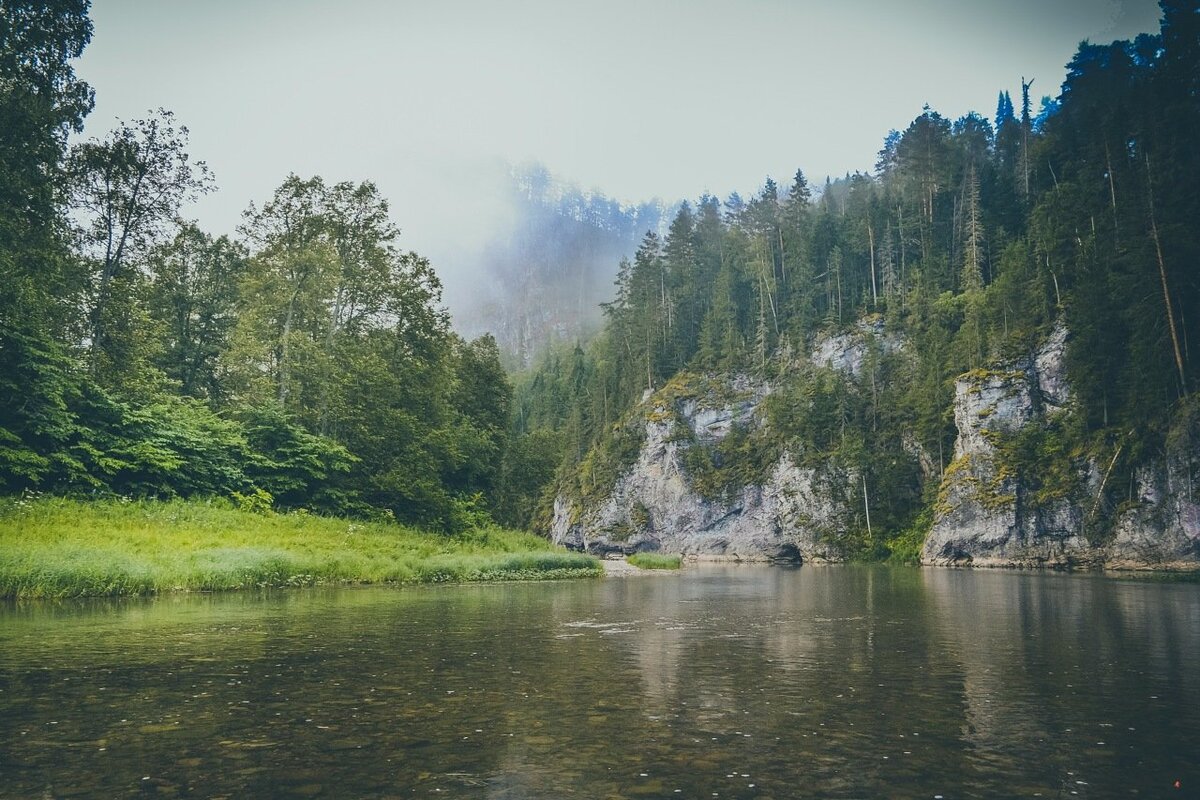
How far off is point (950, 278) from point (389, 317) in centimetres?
8385

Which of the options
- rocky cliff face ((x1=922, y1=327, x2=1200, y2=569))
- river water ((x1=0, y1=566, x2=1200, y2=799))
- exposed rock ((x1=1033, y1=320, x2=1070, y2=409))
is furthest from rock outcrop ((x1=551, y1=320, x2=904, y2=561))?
river water ((x1=0, y1=566, x2=1200, y2=799))

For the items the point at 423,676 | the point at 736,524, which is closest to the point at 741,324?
the point at 736,524

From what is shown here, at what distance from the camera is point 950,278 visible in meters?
108

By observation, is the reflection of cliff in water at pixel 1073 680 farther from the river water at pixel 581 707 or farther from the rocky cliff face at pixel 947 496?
the rocky cliff face at pixel 947 496

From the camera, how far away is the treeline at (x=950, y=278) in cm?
6153

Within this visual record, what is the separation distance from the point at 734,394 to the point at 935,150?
1994 inches

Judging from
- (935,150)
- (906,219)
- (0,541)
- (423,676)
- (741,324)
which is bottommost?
(423,676)

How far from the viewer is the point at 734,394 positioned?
119m

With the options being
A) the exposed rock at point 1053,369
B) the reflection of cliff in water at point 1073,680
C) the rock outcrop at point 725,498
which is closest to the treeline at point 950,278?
the exposed rock at point 1053,369

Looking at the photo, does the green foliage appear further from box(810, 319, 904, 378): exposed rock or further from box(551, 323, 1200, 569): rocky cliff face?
box(810, 319, 904, 378): exposed rock

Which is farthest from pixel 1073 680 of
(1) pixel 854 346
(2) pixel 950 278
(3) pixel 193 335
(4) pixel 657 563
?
(2) pixel 950 278

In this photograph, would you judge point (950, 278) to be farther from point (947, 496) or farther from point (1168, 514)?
point (1168, 514)

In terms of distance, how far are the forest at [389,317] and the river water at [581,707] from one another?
19848 millimetres

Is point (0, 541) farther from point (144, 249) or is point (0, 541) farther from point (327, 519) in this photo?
point (144, 249)
